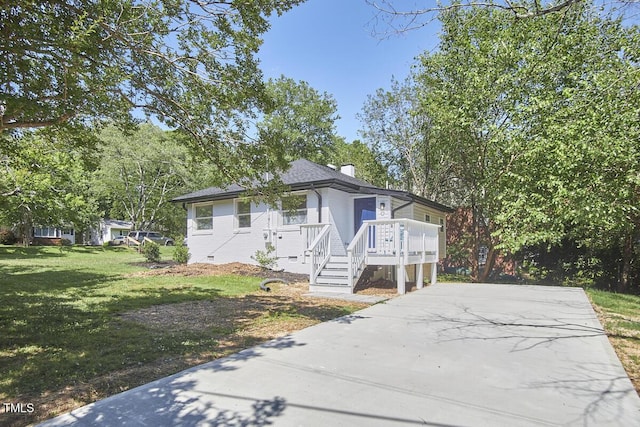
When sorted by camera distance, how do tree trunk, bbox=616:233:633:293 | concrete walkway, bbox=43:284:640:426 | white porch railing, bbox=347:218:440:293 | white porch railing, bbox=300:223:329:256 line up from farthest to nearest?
tree trunk, bbox=616:233:633:293
white porch railing, bbox=300:223:329:256
white porch railing, bbox=347:218:440:293
concrete walkway, bbox=43:284:640:426

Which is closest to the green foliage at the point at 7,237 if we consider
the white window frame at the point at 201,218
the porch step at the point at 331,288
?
the white window frame at the point at 201,218

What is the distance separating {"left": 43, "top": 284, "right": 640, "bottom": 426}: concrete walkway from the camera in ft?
9.27

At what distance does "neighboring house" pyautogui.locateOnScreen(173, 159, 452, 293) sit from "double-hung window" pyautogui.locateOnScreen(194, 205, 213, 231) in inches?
1.7

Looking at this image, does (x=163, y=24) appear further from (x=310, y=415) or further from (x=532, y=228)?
(x=532, y=228)

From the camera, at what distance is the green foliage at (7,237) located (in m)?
28.8

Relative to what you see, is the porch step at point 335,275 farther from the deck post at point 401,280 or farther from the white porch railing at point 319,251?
the deck post at point 401,280

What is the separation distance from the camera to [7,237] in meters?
29.1

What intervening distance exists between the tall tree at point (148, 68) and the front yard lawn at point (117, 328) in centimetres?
277

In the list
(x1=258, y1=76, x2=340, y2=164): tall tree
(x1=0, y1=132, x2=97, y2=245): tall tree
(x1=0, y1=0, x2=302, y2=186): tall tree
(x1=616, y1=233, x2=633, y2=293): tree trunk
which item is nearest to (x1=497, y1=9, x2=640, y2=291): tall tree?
(x1=616, y1=233, x2=633, y2=293): tree trunk

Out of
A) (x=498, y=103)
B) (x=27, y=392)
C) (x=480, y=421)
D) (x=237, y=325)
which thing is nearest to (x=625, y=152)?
(x=480, y=421)

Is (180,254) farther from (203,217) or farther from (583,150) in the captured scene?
(583,150)

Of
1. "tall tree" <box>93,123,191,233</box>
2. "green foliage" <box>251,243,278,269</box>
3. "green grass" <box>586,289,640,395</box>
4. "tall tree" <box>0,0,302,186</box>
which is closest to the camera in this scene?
"green grass" <box>586,289,640,395</box>

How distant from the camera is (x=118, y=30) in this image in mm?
5027

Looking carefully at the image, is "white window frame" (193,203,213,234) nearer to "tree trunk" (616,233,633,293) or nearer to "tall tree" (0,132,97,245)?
"tall tree" (0,132,97,245)
